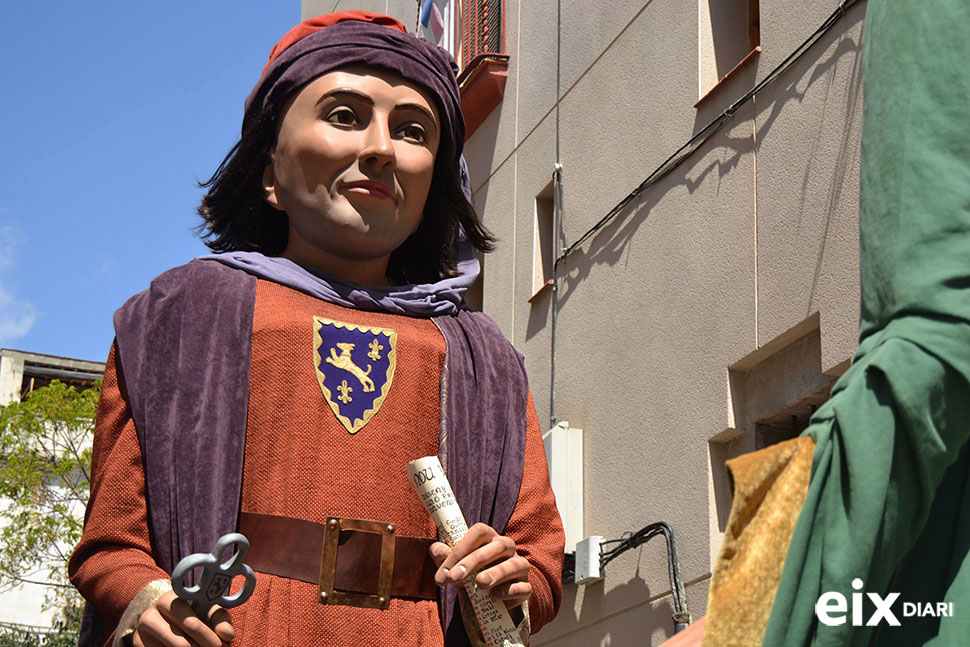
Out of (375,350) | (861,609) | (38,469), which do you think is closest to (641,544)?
(375,350)

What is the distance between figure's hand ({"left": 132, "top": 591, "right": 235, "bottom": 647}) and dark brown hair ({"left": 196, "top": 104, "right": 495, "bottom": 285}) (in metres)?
1.20

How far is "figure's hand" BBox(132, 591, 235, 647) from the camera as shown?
2939mm

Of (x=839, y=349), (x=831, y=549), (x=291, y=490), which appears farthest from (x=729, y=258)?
(x=831, y=549)

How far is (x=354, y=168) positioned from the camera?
3.62m

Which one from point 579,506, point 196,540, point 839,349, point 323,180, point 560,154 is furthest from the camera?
point 560,154

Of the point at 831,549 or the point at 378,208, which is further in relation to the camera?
the point at 378,208

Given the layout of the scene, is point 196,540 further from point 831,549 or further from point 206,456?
point 831,549

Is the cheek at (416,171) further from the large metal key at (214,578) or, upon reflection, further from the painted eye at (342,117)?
the large metal key at (214,578)

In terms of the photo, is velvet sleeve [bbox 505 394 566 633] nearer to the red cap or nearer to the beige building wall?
the red cap

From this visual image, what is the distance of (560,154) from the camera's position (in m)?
9.21

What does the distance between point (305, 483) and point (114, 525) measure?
1.31ft

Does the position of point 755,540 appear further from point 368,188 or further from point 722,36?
point 722,36

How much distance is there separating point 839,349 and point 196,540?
3406 millimetres

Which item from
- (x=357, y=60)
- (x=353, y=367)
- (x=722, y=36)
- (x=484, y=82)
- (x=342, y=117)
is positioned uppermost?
(x=484, y=82)
